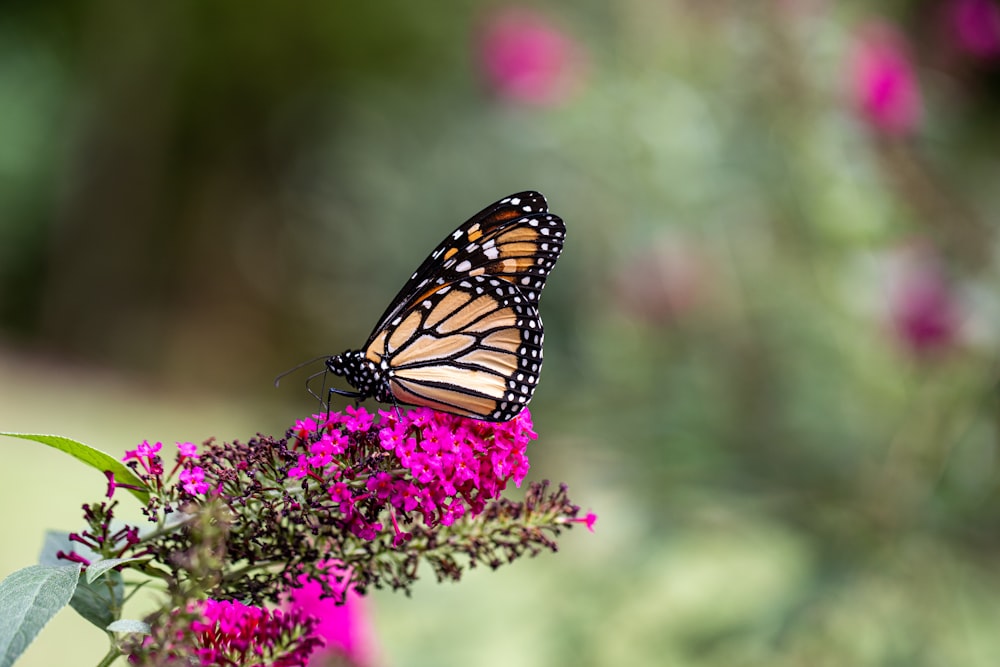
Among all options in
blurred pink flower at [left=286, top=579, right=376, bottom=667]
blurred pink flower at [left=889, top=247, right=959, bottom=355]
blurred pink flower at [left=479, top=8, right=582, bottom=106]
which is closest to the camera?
blurred pink flower at [left=286, top=579, right=376, bottom=667]

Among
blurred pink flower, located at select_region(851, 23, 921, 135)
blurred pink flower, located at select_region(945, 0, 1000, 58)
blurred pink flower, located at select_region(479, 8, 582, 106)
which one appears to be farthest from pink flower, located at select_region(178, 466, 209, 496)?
blurred pink flower, located at select_region(479, 8, 582, 106)

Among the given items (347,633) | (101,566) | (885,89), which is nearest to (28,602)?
(101,566)

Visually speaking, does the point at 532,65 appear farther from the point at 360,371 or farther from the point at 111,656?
the point at 111,656

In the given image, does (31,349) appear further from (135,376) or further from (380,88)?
(380,88)

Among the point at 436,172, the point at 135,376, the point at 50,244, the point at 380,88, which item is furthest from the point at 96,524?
the point at 50,244

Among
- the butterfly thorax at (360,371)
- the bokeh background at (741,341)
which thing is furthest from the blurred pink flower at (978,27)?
the butterfly thorax at (360,371)

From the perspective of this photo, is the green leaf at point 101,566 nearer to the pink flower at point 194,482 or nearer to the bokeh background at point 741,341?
the pink flower at point 194,482

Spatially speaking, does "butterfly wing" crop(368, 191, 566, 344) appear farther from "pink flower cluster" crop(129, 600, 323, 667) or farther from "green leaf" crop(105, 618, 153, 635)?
"green leaf" crop(105, 618, 153, 635)
